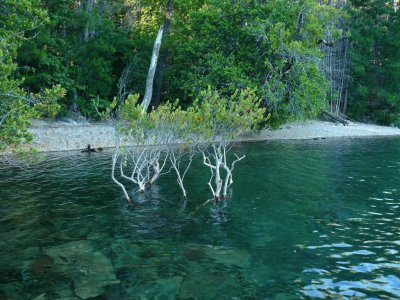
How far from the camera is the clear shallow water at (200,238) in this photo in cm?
1379

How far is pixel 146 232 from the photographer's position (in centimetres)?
1875

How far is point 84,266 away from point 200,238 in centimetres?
489

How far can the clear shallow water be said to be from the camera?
1379cm

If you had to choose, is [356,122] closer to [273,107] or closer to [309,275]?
[273,107]

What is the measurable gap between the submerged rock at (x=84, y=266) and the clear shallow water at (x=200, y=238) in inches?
1.4

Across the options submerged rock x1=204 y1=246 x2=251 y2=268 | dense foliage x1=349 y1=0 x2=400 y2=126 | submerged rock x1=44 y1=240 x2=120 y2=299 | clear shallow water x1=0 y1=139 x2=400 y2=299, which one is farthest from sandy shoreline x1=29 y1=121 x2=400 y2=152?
submerged rock x1=204 y1=246 x2=251 y2=268

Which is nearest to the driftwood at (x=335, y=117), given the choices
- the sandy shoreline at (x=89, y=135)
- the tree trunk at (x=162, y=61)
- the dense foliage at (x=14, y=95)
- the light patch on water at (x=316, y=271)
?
the sandy shoreline at (x=89, y=135)

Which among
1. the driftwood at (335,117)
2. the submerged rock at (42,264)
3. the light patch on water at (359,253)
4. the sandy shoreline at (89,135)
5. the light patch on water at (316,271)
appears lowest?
the submerged rock at (42,264)

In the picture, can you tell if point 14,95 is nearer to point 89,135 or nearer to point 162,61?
point 89,135

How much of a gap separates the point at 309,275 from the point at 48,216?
40.0 feet

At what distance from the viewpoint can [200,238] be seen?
18109 millimetres

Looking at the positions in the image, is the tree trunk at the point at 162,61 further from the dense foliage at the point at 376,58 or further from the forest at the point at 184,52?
the dense foliage at the point at 376,58

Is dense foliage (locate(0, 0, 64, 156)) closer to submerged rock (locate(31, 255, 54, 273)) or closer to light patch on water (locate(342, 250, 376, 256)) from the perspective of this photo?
submerged rock (locate(31, 255, 54, 273))

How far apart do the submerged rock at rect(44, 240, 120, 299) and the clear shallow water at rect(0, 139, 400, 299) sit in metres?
0.03
